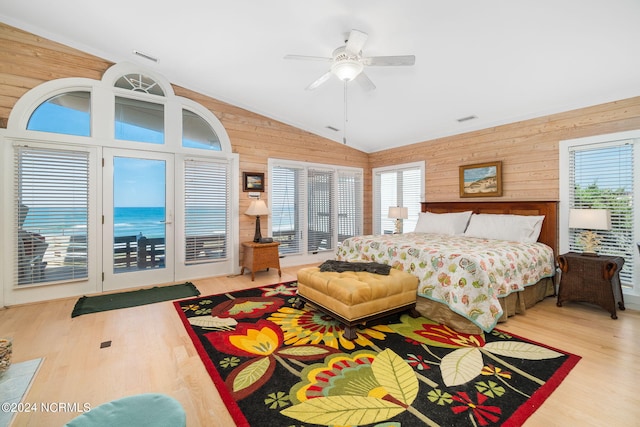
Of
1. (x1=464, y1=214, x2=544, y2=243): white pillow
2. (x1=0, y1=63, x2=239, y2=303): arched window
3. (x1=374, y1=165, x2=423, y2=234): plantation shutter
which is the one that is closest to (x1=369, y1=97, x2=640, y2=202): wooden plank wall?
(x1=374, y1=165, x2=423, y2=234): plantation shutter

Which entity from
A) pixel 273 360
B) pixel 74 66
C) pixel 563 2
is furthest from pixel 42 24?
pixel 563 2

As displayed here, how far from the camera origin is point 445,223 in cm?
460

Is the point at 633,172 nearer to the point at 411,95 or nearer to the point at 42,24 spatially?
the point at 411,95

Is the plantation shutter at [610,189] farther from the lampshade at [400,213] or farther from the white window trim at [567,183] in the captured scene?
the lampshade at [400,213]

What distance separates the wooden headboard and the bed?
0.4 inches

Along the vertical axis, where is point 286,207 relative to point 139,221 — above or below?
above

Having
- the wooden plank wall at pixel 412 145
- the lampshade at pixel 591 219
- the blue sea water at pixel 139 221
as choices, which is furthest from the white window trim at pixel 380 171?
the blue sea water at pixel 139 221

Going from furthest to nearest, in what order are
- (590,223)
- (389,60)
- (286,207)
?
(286,207)
(590,223)
(389,60)

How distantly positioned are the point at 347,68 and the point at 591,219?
328 cm

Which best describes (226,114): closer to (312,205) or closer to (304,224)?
(312,205)

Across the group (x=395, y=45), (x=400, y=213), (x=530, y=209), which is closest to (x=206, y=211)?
(x=400, y=213)

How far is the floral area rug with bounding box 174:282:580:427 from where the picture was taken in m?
1.64

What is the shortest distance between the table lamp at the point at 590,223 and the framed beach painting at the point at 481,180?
119 centimetres

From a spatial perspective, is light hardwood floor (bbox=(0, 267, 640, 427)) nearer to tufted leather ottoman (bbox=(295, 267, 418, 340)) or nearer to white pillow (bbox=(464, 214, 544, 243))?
white pillow (bbox=(464, 214, 544, 243))
